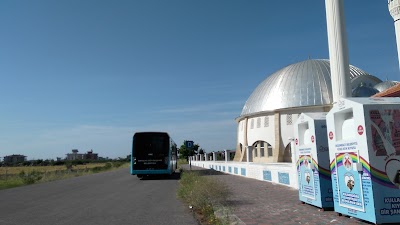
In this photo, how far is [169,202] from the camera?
12.2m

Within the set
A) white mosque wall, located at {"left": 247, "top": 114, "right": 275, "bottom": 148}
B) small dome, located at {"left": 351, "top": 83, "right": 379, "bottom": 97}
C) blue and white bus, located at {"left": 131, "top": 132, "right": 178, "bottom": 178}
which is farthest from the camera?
white mosque wall, located at {"left": 247, "top": 114, "right": 275, "bottom": 148}

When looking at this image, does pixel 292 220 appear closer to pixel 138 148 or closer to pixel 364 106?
pixel 364 106

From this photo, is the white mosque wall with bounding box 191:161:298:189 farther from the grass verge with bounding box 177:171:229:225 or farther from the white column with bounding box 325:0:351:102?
the white column with bounding box 325:0:351:102

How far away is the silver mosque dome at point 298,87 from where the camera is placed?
43969 mm

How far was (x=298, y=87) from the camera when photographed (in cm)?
4616

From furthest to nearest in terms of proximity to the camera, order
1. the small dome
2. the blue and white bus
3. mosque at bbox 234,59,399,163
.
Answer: mosque at bbox 234,59,399,163 < the small dome < the blue and white bus

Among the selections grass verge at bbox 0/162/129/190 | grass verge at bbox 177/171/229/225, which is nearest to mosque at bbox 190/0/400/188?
grass verge at bbox 0/162/129/190

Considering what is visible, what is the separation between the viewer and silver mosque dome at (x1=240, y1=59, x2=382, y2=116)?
144 feet

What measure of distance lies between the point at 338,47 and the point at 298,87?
84.2 feet

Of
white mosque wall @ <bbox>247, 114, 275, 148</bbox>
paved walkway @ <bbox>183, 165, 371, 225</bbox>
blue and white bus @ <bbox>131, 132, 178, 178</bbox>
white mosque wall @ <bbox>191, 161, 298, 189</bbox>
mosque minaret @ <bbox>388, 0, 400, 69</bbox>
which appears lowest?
paved walkway @ <bbox>183, 165, 371, 225</bbox>

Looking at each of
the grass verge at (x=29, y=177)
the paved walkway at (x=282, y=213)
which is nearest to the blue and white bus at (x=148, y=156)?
the grass verge at (x=29, y=177)

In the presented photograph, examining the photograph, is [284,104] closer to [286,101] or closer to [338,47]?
[286,101]

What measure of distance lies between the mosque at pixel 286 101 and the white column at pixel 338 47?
2079 centimetres

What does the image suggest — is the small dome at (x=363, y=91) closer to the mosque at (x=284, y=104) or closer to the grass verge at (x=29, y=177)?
the mosque at (x=284, y=104)
